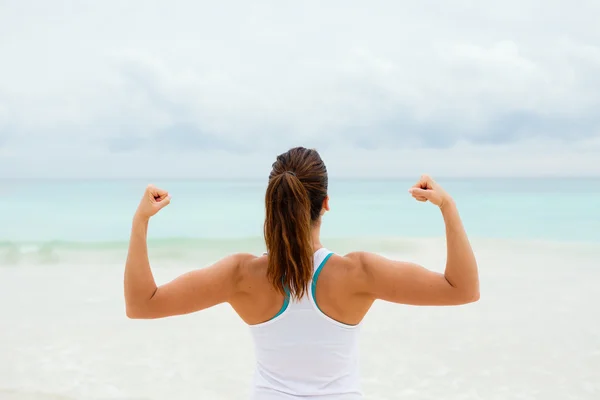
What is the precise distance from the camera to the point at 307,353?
1729 millimetres

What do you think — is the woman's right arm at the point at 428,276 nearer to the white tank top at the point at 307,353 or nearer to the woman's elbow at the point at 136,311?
the white tank top at the point at 307,353

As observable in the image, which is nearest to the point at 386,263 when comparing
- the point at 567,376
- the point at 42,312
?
the point at 567,376

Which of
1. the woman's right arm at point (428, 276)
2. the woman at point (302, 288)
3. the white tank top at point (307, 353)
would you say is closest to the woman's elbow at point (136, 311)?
the woman at point (302, 288)

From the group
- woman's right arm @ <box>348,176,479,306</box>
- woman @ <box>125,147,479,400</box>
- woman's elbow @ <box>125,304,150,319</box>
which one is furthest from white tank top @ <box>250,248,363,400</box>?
woman's elbow @ <box>125,304,150,319</box>

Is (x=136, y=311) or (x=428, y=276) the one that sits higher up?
(x=428, y=276)

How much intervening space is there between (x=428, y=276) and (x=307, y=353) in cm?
42

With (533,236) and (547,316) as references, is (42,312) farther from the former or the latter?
(533,236)

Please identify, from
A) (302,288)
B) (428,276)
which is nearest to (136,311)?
(302,288)

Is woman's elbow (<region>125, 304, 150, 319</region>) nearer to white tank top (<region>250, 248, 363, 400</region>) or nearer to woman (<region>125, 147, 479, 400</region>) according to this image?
woman (<region>125, 147, 479, 400</region>)

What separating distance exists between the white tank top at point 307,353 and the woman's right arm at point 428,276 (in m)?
0.14

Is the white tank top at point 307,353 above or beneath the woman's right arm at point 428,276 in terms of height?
beneath

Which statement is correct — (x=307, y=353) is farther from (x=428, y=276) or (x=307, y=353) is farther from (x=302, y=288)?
(x=428, y=276)

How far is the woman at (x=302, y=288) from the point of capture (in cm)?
172

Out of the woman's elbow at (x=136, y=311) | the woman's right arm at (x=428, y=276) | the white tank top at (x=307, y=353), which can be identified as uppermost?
the woman's right arm at (x=428, y=276)
